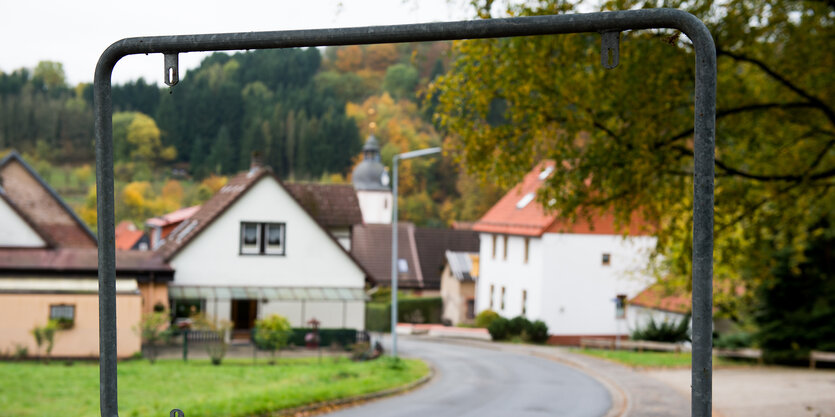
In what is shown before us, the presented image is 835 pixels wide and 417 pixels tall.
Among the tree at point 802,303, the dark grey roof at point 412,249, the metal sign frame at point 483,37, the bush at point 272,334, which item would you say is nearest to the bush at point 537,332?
the dark grey roof at point 412,249

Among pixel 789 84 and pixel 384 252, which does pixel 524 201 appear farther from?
pixel 789 84

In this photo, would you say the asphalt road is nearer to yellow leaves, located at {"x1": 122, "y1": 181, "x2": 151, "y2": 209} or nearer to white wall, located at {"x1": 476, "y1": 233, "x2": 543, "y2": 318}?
white wall, located at {"x1": 476, "y1": 233, "x2": 543, "y2": 318}

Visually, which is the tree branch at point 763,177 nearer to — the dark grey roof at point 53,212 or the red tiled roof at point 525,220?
the dark grey roof at point 53,212

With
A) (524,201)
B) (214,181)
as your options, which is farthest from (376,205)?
(524,201)

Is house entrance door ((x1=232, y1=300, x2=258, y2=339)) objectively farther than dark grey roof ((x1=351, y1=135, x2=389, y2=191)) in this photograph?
No

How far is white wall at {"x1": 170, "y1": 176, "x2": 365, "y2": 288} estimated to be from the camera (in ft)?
109

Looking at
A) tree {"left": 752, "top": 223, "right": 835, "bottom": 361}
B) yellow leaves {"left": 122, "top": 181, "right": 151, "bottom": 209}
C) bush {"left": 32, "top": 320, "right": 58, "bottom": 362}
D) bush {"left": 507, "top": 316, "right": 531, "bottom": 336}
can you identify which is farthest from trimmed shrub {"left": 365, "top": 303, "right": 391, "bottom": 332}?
yellow leaves {"left": 122, "top": 181, "right": 151, "bottom": 209}

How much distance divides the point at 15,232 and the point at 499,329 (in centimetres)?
2249

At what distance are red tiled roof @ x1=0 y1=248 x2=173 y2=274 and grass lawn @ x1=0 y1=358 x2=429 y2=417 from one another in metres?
5.24

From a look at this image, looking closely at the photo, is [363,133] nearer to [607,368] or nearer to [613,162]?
[607,368]

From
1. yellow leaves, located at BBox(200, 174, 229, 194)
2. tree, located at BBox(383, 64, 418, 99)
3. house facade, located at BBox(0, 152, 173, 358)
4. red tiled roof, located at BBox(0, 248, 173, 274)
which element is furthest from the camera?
tree, located at BBox(383, 64, 418, 99)

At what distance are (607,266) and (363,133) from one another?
2100 inches

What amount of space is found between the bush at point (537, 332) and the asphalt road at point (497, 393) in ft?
36.5

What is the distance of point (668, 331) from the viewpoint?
3497 cm
